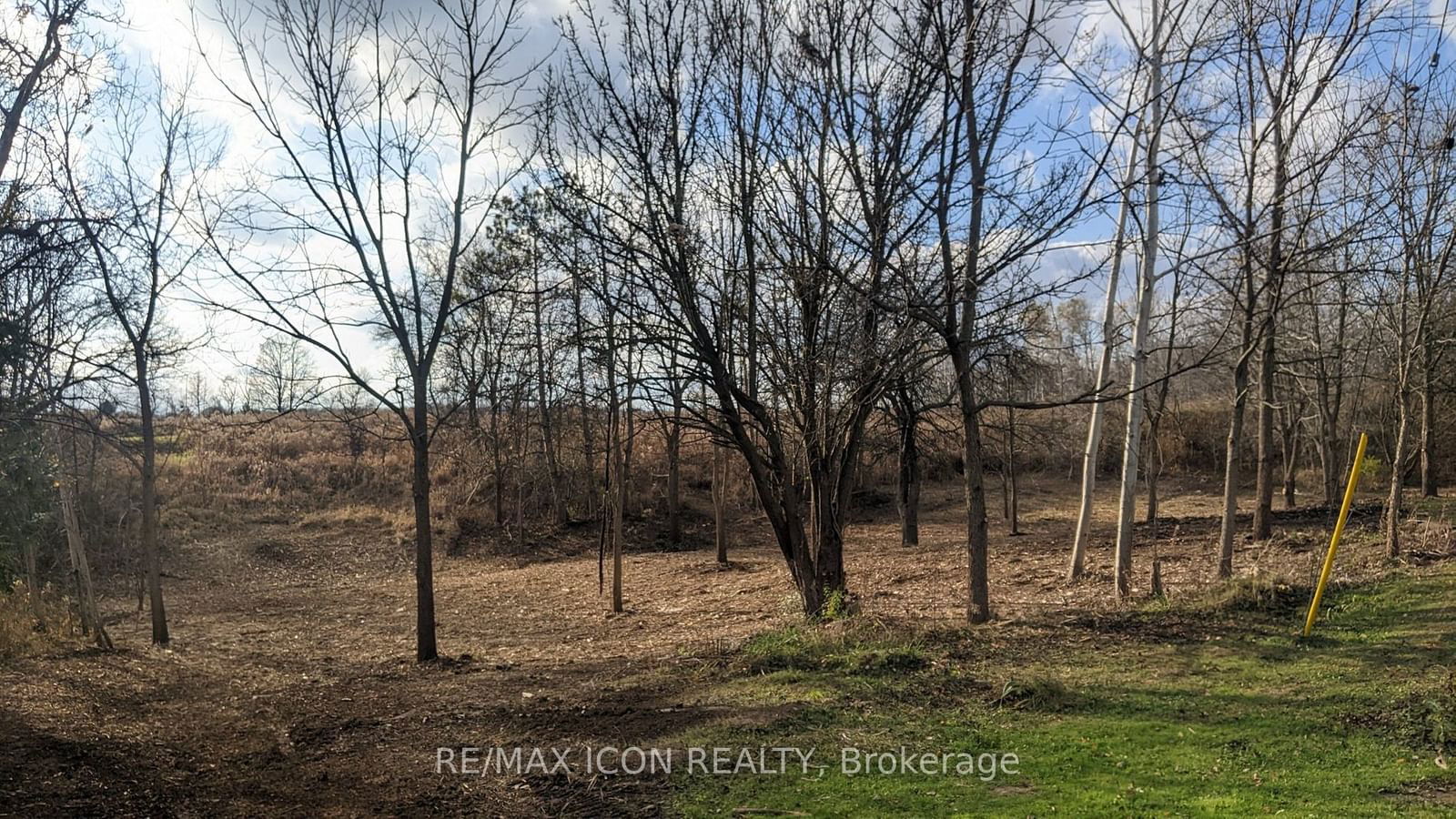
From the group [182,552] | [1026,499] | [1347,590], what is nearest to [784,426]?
[1347,590]

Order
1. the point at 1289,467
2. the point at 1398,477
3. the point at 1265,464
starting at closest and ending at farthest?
the point at 1398,477
the point at 1265,464
the point at 1289,467

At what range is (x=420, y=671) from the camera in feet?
31.5

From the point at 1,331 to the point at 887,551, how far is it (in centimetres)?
1628

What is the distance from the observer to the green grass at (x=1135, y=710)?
4.52m

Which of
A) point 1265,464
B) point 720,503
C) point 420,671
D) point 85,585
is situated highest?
point 1265,464

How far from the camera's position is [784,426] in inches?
409

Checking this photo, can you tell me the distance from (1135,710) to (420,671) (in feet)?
23.7

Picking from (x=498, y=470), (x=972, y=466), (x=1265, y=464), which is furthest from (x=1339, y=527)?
(x=498, y=470)

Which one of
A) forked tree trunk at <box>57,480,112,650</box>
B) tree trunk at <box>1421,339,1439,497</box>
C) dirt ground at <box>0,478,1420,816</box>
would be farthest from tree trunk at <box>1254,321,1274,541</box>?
forked tree trunk at <box>57,480,112,650</box>

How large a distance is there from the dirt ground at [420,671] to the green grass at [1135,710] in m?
0.71

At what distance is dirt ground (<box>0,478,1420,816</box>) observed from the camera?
17.4 feet

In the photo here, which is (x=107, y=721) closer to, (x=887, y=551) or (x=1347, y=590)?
(x=1347, y=590)

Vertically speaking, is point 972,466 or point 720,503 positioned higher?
point 972,466

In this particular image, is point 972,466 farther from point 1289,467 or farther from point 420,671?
point 1289,467
